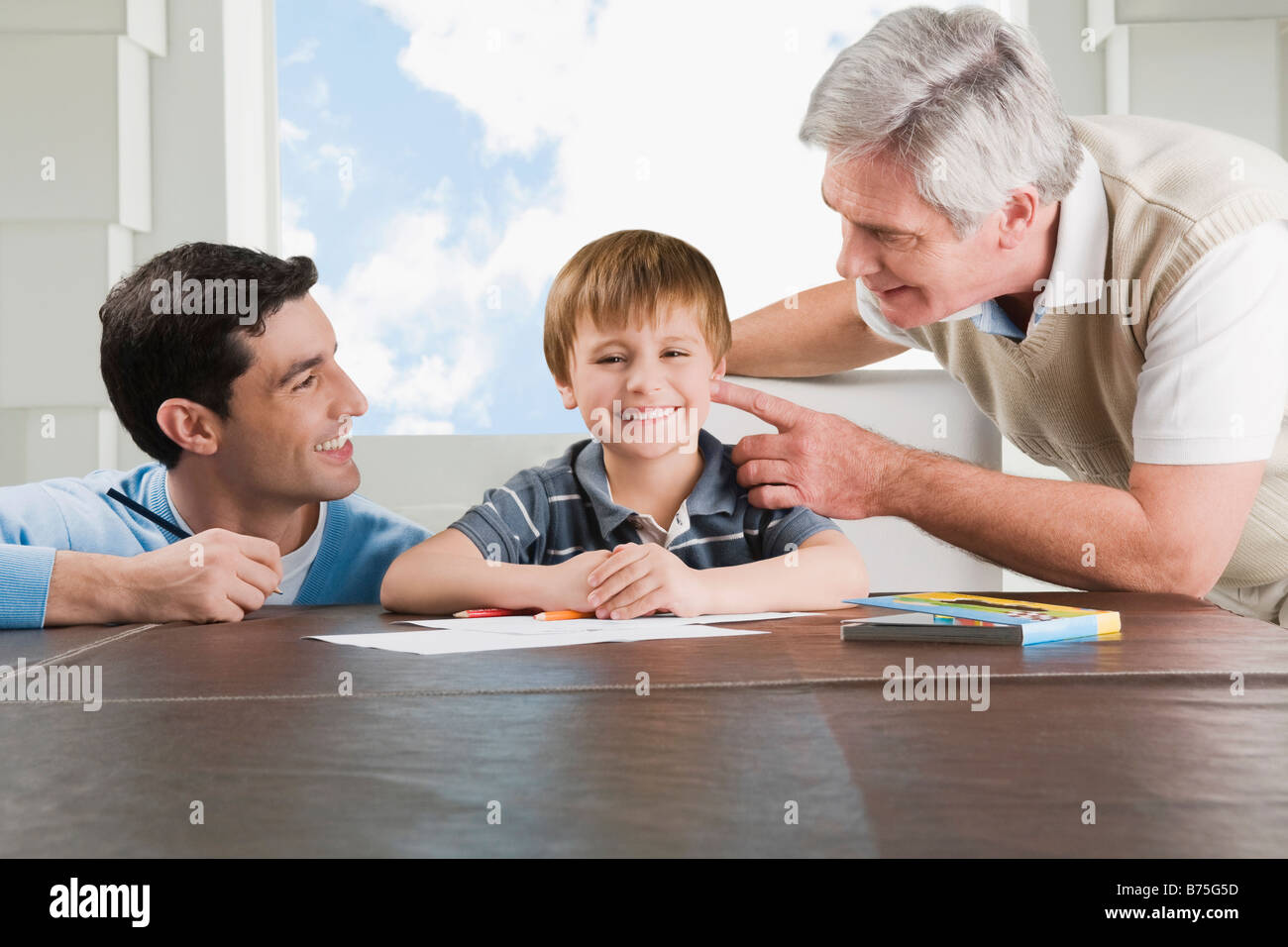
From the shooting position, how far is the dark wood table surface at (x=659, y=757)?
399 mm

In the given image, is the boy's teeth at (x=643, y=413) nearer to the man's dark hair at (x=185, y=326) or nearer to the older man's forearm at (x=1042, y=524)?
the older man's forearm at (x=1042, y=524)

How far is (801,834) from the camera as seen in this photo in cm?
40

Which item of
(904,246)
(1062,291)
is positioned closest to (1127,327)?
(1062,291)

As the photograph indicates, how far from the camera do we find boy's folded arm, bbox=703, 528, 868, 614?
119 centimetres

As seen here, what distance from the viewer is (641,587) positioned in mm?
1141

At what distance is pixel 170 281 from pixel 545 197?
1459mm

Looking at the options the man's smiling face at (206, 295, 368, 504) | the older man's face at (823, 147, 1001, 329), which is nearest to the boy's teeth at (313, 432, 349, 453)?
the man's smiling face at (206, 295, 368, 504)

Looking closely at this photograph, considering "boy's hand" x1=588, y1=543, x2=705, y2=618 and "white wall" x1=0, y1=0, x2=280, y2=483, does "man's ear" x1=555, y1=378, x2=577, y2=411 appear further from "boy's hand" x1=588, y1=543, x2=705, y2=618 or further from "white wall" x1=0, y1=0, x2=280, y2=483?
"white wall" x1=0, y1=0, x2=280, y2=483

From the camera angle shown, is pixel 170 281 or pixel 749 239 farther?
pixel 749 239
